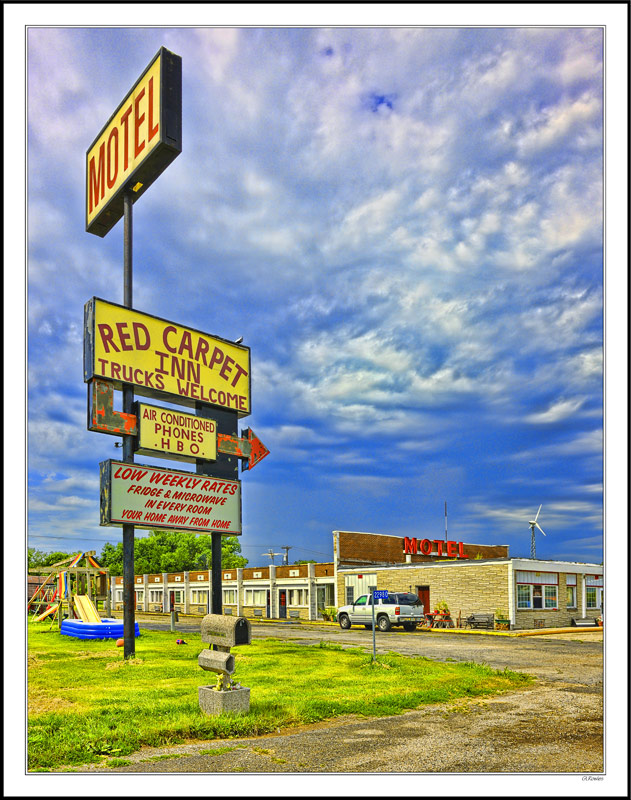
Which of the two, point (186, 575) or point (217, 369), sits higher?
point (217, 369)

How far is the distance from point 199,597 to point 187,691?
48133mm

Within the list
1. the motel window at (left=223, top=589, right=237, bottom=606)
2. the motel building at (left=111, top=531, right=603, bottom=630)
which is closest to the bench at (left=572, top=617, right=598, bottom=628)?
the motel building at (left=111, top=531, right=603, bottom=630)

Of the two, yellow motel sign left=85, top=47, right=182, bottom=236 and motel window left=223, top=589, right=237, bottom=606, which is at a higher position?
yellow motel sign left=85, top=47, right=182, bottom=236

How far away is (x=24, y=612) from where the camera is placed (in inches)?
280

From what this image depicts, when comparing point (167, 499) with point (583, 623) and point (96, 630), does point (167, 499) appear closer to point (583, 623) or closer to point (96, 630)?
point (96, 630)

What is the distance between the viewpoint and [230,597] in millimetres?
56406

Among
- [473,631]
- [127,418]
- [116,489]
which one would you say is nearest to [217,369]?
[127,418]

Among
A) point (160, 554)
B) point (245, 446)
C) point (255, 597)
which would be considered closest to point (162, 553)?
point (160, 554)

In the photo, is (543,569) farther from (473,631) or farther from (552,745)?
(552,745)

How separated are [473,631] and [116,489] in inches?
903

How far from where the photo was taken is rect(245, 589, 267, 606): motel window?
5234 cm

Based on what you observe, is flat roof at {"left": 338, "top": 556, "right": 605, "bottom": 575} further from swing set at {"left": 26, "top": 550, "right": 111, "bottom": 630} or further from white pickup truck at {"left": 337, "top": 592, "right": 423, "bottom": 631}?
swing set at {"left": 26, "top": 550, "right": 111, "bottom": 630}

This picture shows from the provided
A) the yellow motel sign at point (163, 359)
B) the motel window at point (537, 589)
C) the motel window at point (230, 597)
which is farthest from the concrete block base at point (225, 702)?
the motel window at point (230, 597)

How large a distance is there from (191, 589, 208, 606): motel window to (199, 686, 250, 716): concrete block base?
163 ft
